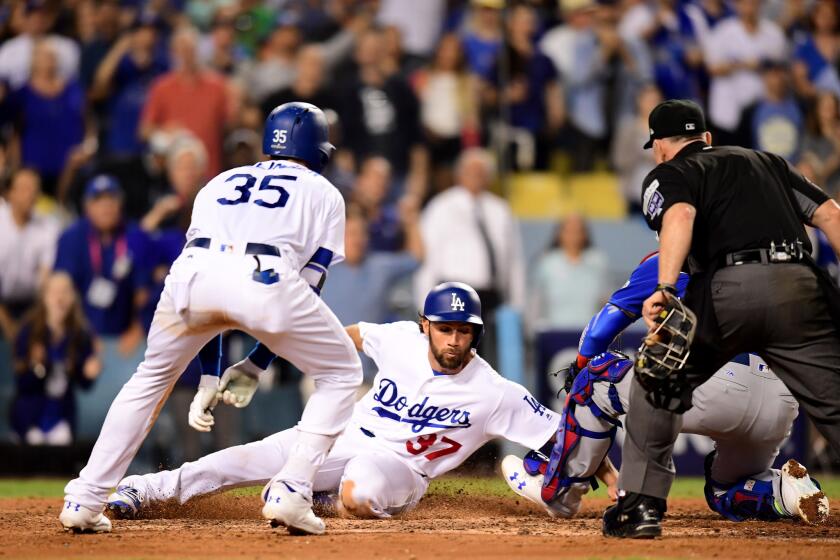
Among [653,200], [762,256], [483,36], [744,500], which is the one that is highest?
[483,36]

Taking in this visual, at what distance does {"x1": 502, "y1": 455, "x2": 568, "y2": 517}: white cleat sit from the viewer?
250 inches

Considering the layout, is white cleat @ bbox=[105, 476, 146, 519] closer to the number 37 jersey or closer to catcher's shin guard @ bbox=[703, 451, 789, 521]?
the number 37 jersey

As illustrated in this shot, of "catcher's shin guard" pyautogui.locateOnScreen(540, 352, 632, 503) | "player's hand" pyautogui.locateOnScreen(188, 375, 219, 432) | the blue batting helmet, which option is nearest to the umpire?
"catcher's shin guard" pyautogui.locateOnScreen(540, 352, 632, 503)

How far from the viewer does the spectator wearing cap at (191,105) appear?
11.7m

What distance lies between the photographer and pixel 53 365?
10.4m

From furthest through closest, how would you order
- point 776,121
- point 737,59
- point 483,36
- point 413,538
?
point 483,36 → point 737,59 → point 776,121 → point 413,538

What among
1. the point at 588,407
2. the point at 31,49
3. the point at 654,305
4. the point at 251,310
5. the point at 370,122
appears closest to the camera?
the point at 654,305

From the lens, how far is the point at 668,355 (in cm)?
495

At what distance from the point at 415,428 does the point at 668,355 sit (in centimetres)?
195

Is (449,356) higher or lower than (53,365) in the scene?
higher

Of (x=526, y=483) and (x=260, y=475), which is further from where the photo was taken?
(x=526, y=483)

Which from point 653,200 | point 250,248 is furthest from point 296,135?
point 653,200

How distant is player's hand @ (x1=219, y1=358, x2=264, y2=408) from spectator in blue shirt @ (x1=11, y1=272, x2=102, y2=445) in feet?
17.5

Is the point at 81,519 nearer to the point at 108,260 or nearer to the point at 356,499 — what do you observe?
the point at 356,499
